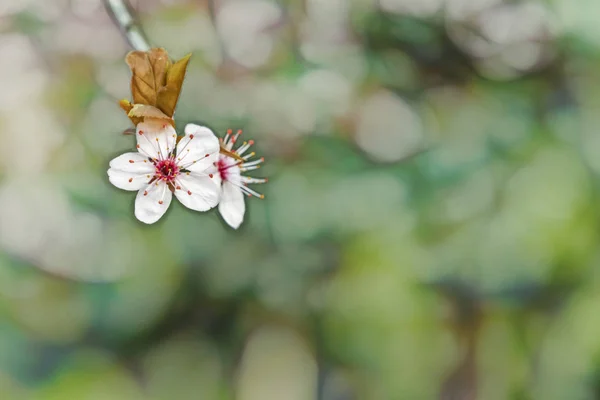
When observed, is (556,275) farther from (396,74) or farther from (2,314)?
(2,314)

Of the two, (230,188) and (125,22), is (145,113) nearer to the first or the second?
(230,188)

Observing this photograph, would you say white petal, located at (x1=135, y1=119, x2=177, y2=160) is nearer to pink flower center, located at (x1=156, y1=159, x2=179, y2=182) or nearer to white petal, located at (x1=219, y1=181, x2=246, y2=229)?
pink flower center, located at (x1=156, y1=159, x2=179, y2=182)

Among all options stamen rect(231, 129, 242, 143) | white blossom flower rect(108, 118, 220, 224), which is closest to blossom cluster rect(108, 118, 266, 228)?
white blossom flower rect(108, 118, 220, 224)

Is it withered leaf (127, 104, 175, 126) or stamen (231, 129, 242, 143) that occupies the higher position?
withered leaf (127, 104, 175, 126)

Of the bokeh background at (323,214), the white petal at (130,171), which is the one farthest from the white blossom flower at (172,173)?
the bokeh background at (323,214)

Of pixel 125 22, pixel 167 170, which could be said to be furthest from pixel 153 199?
pixel 125 22

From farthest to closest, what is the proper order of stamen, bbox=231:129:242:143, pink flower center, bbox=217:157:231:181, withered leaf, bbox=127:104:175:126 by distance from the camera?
stamen, bbox=231:129:242:143, pink flower center, bbox=217:157:231:181, withered leaf, bbox=127:104:175:126

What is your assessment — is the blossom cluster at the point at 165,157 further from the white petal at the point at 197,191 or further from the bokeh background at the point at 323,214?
the bokeh background at the point at 323,214
